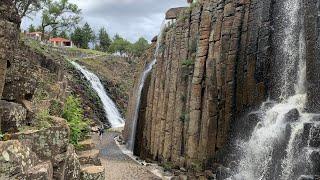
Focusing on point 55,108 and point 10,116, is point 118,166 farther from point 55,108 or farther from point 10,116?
point 10,116

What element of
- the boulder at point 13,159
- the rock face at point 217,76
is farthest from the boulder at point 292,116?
the boulder at point 13,159

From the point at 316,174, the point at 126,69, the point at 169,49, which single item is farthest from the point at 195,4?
the point at 126,69

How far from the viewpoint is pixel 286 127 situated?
23.0 meters

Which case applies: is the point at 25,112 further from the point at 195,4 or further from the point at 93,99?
the point at 93,99

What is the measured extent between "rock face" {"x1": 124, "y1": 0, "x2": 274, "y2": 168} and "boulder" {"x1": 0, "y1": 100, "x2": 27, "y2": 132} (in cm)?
2205

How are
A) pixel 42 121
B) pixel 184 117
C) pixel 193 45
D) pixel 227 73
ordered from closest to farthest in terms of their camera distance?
pixel 42 121
pixel 227 73
pixel 184 117
pixel 193 45

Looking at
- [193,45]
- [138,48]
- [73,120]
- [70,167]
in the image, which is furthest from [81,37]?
[70,167]

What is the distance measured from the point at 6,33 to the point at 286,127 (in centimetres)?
1868

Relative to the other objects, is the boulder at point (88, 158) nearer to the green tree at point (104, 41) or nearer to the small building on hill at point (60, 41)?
the small building on hill at point (60, 41)

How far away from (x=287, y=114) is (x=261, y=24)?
7.41 meters

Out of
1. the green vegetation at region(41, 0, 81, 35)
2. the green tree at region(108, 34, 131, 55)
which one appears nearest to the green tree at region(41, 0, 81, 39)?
the green vegetation at region(41, 0, 81, 35)

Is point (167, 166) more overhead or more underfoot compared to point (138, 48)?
more underfoot

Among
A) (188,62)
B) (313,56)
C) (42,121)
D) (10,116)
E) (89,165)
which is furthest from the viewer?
(188,62)

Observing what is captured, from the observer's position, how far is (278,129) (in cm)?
2398
